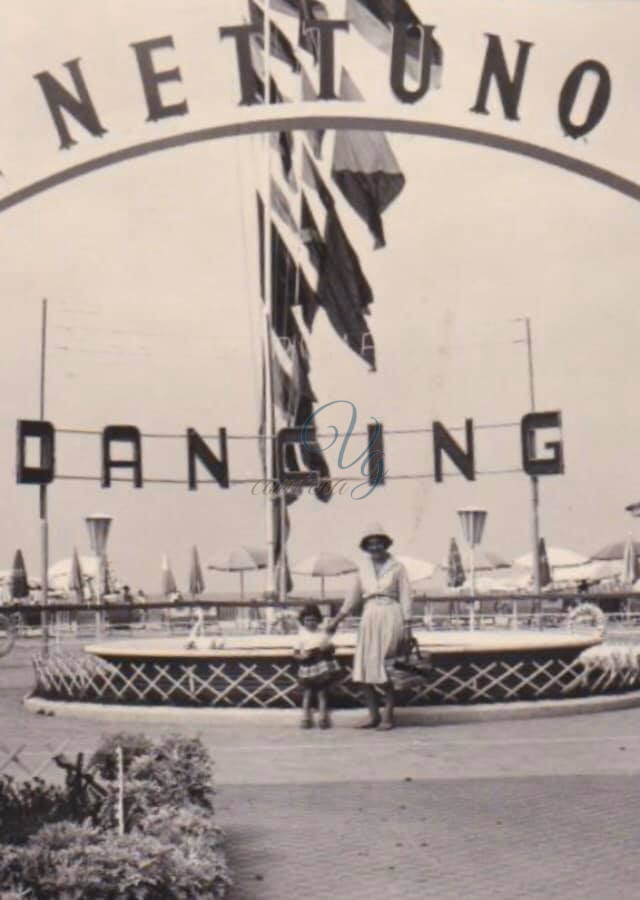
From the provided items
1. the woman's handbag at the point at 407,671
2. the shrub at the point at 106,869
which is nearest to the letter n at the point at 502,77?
the shrub at the point at 106,869

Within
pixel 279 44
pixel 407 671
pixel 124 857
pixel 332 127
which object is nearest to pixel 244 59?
pixel 332 127

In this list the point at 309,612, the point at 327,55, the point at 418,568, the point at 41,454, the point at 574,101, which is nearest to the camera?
the point at 574,101

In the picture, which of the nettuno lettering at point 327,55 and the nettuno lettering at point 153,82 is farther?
the nettuno lettering at point 327,55

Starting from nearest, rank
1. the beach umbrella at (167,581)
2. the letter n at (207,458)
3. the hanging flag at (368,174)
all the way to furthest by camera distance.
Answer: the hanging flag at (368,174) → the letter n at (207,458) → the beach umbrella at (167,581)

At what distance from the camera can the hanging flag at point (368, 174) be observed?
71.9 ft

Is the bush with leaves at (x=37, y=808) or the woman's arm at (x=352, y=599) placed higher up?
the woman's arm at (x=352, y=599)

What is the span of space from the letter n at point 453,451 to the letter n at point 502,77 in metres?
19.3

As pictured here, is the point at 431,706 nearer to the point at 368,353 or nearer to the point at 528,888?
the point at 528,888

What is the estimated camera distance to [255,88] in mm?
6430

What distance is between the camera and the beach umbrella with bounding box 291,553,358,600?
130 ft

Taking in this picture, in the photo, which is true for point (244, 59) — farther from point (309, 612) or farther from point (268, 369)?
point (268, 369)

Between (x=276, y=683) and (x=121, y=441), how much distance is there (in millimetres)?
8655

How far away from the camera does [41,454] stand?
23.7 metres

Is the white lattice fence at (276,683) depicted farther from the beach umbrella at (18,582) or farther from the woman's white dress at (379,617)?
the beach umbrella at (18,582)
